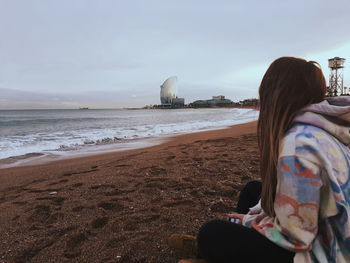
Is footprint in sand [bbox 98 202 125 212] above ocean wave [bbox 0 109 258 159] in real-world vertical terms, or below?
above


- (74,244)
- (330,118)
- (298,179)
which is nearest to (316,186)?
(298,179)

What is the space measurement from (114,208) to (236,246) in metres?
1.80

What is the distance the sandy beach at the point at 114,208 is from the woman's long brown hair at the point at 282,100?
0.97 m

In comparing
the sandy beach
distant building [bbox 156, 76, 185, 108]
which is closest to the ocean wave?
the sandy beach

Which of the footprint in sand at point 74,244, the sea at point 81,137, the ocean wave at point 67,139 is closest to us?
the footprint in sand at point 74,244

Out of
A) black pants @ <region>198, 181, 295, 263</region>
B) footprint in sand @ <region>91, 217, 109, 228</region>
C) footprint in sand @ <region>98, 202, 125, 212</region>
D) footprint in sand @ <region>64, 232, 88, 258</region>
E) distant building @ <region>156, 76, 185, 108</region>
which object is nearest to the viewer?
black pants @ <region>198, 181, 295, 263</region>

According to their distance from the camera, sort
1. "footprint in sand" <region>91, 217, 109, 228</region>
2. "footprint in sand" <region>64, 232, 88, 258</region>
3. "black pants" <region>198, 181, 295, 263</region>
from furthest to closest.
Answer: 1. "footprint in sand" <region>91, 217, 109, 228</region>
2. "footprint in sand" <region>64, 232, 88, 258</region>
3. "black pants" <region>198, 181, 295, 263</region>

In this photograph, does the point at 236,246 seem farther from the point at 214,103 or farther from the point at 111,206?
the point at 214,103

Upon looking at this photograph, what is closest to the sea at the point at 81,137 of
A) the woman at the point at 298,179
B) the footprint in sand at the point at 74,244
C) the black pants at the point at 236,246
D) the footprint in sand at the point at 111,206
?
the footprint in sand at the point at 111,206

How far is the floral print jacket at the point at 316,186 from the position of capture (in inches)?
34.4

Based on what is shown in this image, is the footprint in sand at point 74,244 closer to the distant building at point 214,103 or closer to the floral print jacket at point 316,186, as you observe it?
the floral print jacket at point 316,186

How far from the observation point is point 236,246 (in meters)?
1.07

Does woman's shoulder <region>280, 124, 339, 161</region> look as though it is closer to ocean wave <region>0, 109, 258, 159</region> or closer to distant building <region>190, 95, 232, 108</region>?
ocean wave <region>0, 109, 258, 159</region>

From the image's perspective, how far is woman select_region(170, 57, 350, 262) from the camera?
881 millimetres
